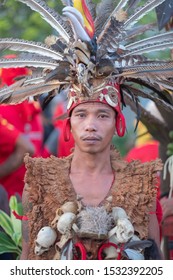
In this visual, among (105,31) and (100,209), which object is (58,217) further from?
A: (105,31)

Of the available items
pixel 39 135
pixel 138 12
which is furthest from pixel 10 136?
pixel 138 12

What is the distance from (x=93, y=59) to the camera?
493 cm

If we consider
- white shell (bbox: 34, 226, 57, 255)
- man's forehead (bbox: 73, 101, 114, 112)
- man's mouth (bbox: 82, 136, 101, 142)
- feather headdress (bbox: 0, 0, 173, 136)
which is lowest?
white shell (bbox: 34, 226, 57, 255)

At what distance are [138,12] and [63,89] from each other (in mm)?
591

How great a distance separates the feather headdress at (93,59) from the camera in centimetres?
495

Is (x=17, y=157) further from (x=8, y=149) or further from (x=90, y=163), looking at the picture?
(x=90, y=163)

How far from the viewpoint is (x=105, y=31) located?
505cm

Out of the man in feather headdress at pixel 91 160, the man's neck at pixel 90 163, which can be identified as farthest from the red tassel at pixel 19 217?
the man's neck at pixel 90 163

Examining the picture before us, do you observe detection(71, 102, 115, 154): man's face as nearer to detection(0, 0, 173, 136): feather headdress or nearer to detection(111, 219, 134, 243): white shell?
detection(0, 0, 173, 136): feather headdress

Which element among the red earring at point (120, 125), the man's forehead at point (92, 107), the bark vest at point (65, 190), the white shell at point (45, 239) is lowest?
the white shell at point (45, 239)

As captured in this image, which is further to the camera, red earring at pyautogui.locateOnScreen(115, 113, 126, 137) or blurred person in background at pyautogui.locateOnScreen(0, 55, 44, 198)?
blurred person in background at pyautogui.locateOnScreen(0, 55, 44, 198)

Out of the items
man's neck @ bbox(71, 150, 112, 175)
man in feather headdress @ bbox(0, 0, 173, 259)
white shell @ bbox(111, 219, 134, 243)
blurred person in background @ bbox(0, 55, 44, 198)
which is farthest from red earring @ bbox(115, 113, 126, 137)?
blurred person in background @ bbox(0, 55, 44, 198)

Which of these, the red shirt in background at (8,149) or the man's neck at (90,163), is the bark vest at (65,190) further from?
the red shirt in background at (8,149)

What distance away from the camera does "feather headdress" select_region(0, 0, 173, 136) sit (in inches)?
195
